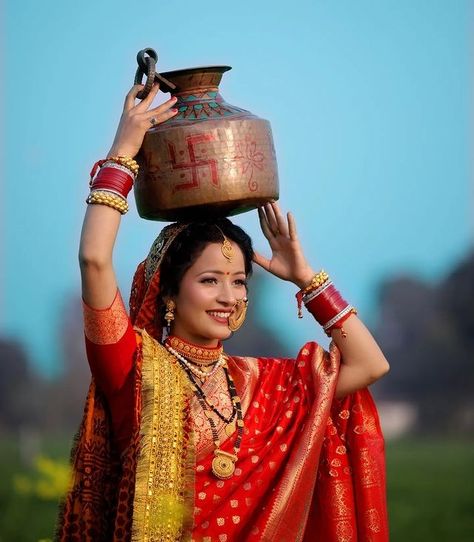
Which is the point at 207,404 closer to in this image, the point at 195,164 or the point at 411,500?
the point at 195,164

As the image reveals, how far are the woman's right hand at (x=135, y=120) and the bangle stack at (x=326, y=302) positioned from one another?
2.91 feet

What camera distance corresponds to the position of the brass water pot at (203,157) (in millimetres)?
5793

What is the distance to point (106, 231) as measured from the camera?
5.69 metres

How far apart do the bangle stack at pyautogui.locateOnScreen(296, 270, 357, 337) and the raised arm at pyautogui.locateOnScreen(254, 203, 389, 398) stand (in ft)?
0.06

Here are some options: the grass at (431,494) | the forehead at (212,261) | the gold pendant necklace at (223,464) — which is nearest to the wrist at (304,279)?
the forehead at (212,261)

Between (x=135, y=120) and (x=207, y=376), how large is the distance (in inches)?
40.7

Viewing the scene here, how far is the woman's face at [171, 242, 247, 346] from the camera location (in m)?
6.03

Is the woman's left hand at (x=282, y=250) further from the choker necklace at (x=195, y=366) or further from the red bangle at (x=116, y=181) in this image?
the red bangle at (x=116, y=181)

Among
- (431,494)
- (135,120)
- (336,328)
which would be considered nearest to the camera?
(135,120)

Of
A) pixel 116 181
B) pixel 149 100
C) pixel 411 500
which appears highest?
pixel 411 500

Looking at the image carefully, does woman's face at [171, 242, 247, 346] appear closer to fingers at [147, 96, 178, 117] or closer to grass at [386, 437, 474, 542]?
fingers at [147, 96, 178, 117]

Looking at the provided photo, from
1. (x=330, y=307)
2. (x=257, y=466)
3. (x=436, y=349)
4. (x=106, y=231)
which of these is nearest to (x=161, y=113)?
(x=106, y=231)

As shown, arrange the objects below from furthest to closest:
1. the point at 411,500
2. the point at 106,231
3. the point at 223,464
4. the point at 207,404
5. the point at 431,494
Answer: the point at 431,494, the point at 411,500, the point at 207,404, the point at 223,464, the point at 106,231

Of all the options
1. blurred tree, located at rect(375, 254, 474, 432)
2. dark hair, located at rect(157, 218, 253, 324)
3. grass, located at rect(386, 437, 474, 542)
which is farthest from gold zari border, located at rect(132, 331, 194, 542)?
blurred tree, located at rect(375, 254, 474, 432)
